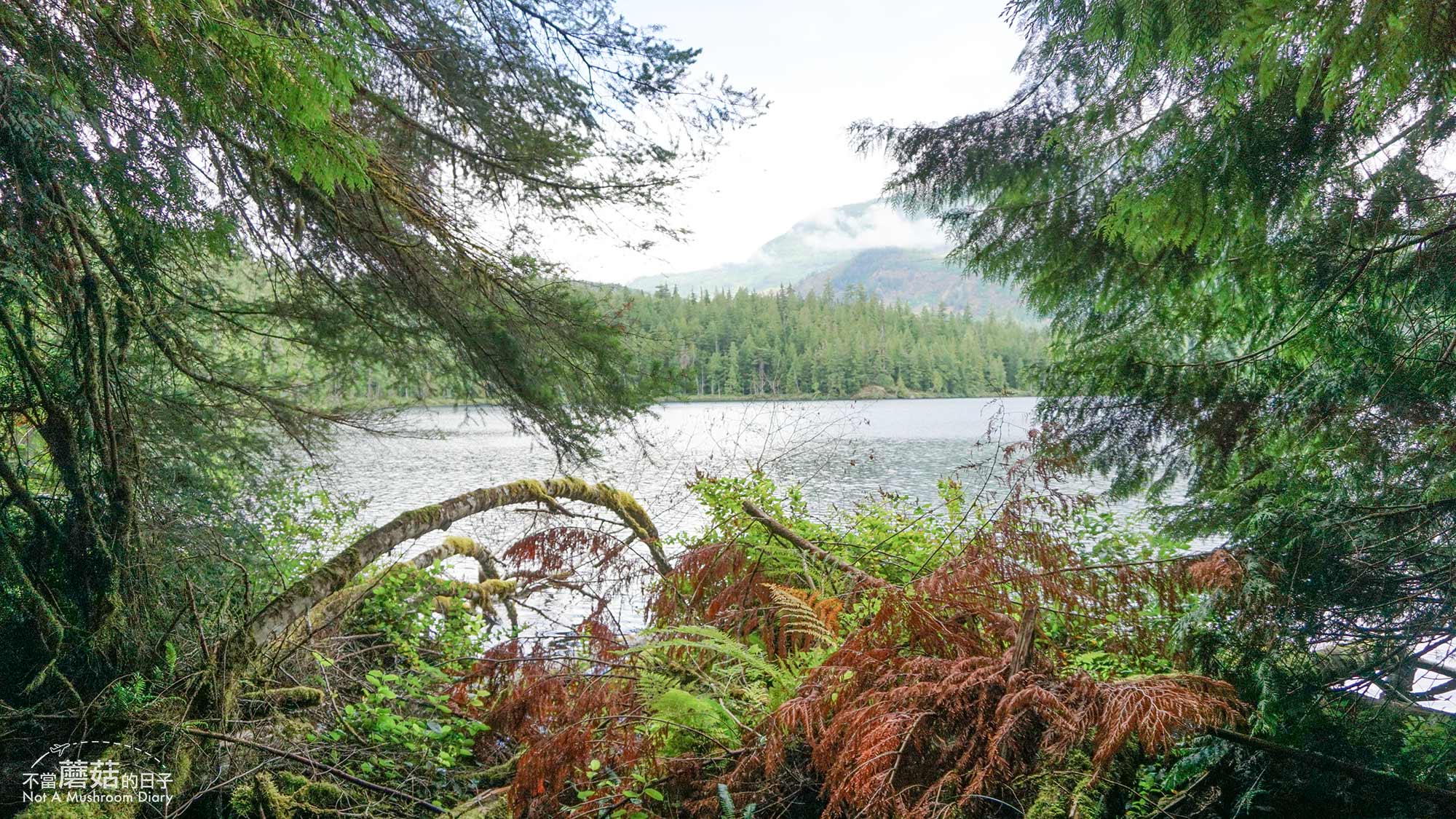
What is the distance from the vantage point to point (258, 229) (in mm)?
3643

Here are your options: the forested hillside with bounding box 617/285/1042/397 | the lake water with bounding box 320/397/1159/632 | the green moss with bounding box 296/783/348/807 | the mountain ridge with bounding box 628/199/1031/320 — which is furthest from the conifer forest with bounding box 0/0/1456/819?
the mountain ridge with bounding box 628/199/1031/320

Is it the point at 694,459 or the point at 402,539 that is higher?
the point at 694,459

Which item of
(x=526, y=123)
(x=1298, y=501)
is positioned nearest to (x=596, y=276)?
(x=526, y=123)

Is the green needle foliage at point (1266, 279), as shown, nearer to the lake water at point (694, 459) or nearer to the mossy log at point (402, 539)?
the lake water at point (694, 459)

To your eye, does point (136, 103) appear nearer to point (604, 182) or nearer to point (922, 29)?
point (604, 182)

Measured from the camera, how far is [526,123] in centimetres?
436

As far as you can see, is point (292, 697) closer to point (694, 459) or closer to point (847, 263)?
point (694, 459)

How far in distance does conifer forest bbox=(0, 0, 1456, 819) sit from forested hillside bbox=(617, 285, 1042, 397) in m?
0.48

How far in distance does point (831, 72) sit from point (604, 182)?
3848mm

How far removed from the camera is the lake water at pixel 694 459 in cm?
493

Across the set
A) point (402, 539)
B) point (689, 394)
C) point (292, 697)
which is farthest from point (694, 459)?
point (292, 697)

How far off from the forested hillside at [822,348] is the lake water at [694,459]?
573 mm

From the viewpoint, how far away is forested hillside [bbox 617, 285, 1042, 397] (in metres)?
5.14

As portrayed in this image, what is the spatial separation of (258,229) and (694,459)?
388 centimetres
